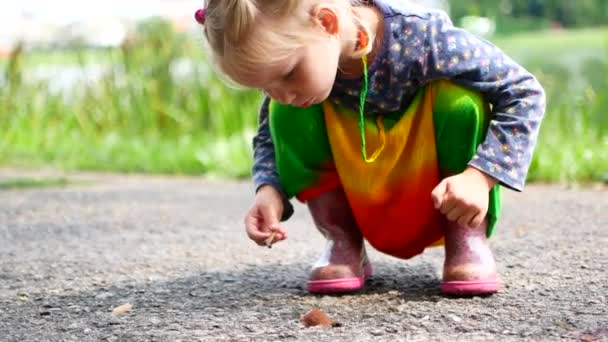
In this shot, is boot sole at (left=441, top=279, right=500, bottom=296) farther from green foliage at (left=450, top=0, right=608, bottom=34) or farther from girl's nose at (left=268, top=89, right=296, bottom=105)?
green foliage at (left=450, top=0, right=608, bottom=34)

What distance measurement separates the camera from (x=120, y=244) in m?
2.70

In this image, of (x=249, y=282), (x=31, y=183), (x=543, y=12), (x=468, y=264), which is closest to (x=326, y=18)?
(x=468, y=264)

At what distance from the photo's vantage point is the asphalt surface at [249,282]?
1664 mm

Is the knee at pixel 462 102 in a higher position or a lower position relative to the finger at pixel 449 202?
higher

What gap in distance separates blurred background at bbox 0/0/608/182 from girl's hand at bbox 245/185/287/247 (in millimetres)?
2234

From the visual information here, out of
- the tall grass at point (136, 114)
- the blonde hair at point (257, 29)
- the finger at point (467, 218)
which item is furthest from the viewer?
the tall grass at point (136, 114)

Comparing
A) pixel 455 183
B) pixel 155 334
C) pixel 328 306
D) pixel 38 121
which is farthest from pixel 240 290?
pixel 38 121

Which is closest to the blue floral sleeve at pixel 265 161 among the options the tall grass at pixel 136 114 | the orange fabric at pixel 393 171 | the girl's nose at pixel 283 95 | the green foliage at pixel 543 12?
the orange fabric at pixel 393 171

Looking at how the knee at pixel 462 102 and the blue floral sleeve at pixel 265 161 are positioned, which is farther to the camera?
the blue floral sleeve at pixel 265 161

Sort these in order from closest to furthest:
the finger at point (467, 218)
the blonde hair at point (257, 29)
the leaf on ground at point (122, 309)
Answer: the blonde hair at point (257, 29)
the finger at point (467, 218)
the leaf on ground at point (122, 309)

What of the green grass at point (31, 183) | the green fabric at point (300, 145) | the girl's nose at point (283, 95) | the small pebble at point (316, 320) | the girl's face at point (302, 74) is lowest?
the green grass at point (31, 183)

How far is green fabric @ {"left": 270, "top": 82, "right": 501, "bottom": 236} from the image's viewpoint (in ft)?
6.14

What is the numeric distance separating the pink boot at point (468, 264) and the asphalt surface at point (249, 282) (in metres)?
0.03

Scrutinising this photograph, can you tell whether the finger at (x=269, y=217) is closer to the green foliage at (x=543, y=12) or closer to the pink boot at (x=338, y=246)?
the pink boot at (x=338, y=246)
